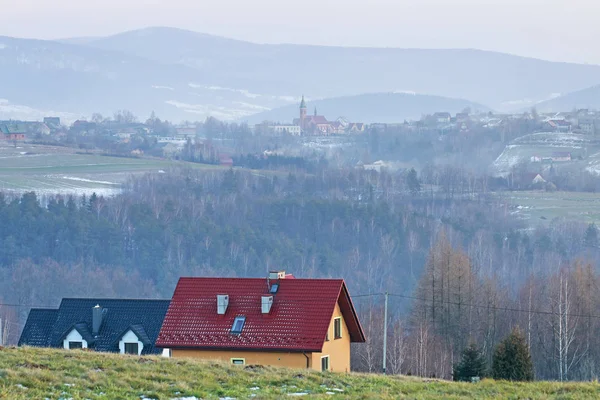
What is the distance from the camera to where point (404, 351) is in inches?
2275

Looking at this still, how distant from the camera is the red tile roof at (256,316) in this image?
1336 inches

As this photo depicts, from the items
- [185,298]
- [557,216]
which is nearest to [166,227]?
[557,216]

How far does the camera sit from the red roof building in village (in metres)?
33.7

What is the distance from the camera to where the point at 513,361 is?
30.4 m

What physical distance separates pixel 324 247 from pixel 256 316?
10460 centimetres

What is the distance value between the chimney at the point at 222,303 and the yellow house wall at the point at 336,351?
2.71 metres

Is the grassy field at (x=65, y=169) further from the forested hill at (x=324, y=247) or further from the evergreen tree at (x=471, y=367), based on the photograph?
the evergreen tree at (x=471, y=367)

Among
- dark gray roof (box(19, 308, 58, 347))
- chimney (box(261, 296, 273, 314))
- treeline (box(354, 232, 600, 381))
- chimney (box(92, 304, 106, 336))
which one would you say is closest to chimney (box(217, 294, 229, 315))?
chimney (box(261, 296, 273, 314))

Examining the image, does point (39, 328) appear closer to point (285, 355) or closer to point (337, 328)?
point (337, 328)

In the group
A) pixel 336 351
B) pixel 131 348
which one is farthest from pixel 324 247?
pixel 336 351

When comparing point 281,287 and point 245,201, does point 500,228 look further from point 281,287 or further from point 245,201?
point 281,287

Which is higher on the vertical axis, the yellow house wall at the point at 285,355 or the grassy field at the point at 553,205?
the yellow house wall at the point at 285,355

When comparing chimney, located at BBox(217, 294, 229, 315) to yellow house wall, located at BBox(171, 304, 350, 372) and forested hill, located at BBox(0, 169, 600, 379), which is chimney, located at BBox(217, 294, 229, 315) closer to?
yellow house wall, located at BBox(171, 304, 350, 372)

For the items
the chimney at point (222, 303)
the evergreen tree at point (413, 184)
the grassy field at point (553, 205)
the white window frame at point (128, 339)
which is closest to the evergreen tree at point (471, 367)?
the chimney at point (222, 303)
